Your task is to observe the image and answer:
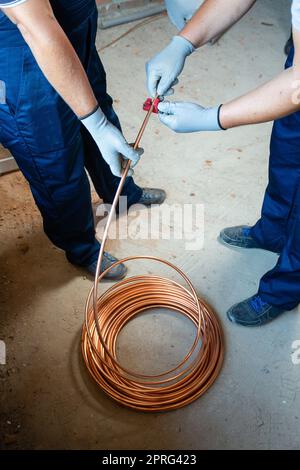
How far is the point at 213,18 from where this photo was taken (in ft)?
4.67

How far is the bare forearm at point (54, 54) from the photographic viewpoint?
1001 millimetres

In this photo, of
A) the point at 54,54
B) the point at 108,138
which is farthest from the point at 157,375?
the point at 54,54

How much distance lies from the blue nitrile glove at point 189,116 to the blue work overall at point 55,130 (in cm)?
30

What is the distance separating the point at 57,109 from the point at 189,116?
15.8 inches

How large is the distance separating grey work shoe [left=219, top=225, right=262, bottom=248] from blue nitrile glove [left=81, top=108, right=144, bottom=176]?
2.40 ft

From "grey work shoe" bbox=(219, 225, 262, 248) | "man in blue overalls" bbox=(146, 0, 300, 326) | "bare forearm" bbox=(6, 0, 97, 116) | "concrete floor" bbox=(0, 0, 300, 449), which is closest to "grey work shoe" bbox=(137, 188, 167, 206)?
"concrete floor" bbox=(0, 0, 300, 449)

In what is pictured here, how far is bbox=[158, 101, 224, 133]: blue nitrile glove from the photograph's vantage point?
133cm

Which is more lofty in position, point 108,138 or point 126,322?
point 108,138

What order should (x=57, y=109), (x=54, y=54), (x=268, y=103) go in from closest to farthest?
1. (x=54, y=54)
2. (x=268, y=103)
3. (x=57, y=109)

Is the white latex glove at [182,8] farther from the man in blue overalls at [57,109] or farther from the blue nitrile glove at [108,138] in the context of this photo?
the blue nitrile glove at [108,138]

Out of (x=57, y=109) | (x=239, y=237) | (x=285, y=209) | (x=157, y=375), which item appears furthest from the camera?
(x=239, y=237)

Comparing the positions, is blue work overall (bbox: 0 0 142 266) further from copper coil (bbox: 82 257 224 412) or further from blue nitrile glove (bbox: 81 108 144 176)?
copper coil (bbox: 82 257 224 412)

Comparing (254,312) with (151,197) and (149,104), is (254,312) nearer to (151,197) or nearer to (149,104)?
(151,197)
